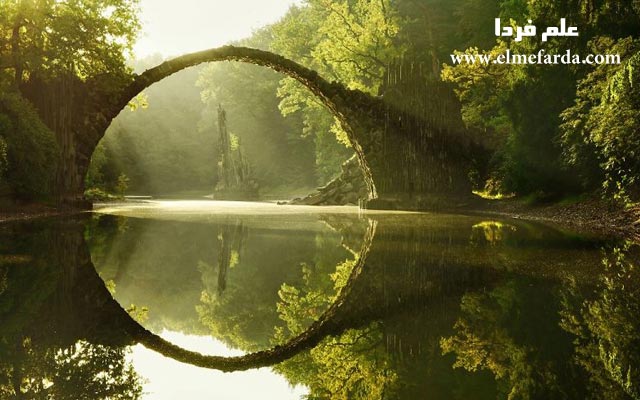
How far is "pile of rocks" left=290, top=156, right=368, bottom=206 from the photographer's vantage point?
2852cm

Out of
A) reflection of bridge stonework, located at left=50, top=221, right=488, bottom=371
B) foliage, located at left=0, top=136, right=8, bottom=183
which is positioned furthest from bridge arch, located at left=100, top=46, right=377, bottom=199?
reflection of bridge stonework, located at left=50, top=221, right=488, bottom=371

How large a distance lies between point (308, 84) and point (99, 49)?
837 cm

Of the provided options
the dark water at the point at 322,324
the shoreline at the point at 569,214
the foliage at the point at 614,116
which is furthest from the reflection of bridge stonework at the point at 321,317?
the foliage at the point at 614,116

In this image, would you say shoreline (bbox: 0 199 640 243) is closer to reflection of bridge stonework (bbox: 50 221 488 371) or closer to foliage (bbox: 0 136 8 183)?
foliage (bbox: 0 136 8 183)

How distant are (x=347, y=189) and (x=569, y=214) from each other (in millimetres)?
15509

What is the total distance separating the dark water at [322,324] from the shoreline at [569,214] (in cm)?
358

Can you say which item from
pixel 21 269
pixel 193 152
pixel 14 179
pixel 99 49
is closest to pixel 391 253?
pixel 21 269

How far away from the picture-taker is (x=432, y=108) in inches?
842

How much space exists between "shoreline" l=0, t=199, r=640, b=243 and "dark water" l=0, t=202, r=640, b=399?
141 inches

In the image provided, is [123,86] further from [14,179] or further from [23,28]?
[14,179]

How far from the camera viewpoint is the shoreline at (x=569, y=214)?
10.8m

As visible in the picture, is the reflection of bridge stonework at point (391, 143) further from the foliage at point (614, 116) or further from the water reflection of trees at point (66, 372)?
the water reflection of trees at point (66, 372)

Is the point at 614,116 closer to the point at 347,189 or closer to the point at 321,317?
the point at 321,317

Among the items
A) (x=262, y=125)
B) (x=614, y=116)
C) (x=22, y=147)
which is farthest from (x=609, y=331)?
(x=262, y=125)
